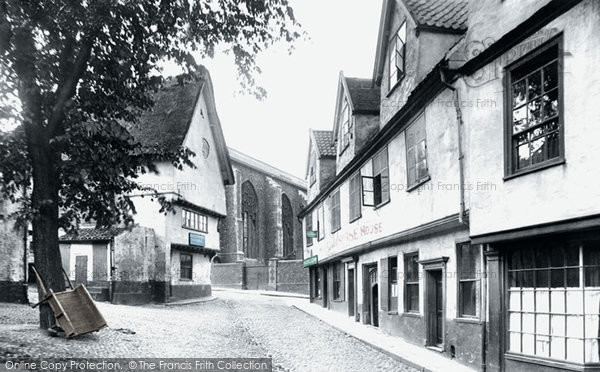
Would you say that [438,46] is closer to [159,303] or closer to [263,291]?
[159,303]

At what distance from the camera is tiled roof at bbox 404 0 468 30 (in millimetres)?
12984

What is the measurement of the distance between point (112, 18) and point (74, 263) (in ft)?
62.9

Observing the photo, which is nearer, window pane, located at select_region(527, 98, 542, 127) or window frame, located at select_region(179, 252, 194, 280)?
window pane, located at select_region(527, 98, 542, 127)

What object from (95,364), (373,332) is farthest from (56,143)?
(373,332)

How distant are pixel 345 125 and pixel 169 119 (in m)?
10.2

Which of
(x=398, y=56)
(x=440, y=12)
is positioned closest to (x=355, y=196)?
(x=398, y=56)

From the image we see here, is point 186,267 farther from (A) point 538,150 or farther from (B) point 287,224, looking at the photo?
(B) point 287,224

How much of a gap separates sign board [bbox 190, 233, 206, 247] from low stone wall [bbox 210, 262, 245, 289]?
17.6 m

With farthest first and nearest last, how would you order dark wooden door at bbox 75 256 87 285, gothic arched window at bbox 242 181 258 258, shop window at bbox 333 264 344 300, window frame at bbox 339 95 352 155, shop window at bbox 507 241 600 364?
gothic arched window at bbox 242 181 258 258, dark wooden door at bbox 75 256 87 285, shop window at bbox 333 264 344 300, window frame at bbox 339 95 352 155, shop window at bbox 507 241 600 364

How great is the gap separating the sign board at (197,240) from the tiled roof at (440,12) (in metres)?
17.6

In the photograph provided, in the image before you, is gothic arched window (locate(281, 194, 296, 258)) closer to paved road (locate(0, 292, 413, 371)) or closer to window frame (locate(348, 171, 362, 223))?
window frame (locate(348, 171, 362, 223))

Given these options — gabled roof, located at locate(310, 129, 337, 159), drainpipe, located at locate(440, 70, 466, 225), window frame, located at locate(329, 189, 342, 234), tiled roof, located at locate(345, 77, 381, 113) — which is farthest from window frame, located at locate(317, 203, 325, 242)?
drainpipe, located at locate(440, 70, 466, 225)

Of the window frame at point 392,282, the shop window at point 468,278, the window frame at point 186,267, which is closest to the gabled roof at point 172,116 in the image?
the window frame at point 186,267

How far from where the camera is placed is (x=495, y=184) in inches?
339
